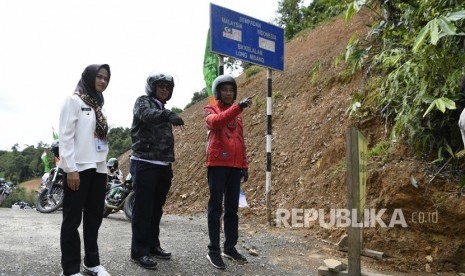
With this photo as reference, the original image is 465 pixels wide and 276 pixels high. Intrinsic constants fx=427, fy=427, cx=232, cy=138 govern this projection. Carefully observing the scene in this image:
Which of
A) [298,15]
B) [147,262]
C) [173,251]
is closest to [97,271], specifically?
[147,262]

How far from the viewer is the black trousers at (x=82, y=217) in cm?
307

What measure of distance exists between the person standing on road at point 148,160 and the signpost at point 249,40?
202 centimetres

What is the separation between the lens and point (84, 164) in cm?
316

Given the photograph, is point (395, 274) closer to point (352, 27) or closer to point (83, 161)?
point (83, 161)

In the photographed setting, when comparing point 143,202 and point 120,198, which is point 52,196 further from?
point 143,202

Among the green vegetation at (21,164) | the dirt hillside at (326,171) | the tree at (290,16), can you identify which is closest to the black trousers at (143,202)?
the dirt hillside at (326,171)

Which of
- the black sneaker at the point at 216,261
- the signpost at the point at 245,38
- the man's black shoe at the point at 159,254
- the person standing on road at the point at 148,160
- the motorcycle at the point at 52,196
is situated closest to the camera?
the person standing on road at the point at 148,160

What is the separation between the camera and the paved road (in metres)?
3.60

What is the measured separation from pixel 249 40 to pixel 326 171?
88.2 inches

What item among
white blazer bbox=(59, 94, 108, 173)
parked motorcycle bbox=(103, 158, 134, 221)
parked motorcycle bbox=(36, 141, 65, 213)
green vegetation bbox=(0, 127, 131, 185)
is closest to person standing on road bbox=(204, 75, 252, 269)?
white blazer bbox=(59, 94, 108, 173)

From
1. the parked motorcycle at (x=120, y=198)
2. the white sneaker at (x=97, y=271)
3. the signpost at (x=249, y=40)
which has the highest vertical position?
the signpost at (x=249, y=40)

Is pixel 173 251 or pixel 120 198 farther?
pixel 120 198

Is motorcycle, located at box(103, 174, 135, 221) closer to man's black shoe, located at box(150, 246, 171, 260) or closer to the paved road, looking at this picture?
the paved road

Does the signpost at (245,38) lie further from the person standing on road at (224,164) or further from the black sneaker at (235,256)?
the black sneaker at (235,256)
